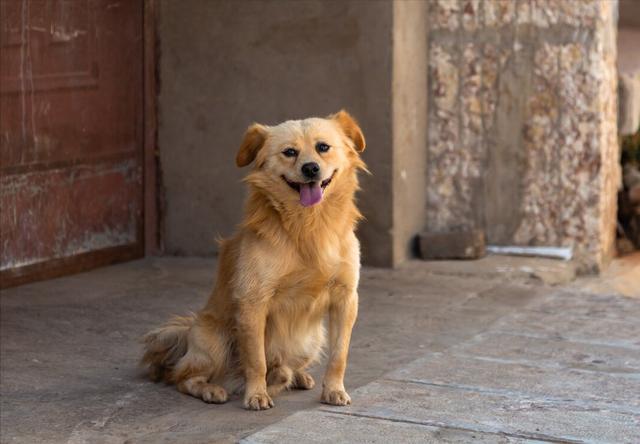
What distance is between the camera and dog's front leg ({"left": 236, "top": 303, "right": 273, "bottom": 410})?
467 cm

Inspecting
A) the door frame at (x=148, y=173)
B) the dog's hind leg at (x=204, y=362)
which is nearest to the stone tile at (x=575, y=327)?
the dog's hind leg at (x=204, y=362)

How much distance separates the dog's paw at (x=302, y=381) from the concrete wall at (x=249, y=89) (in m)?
2.67

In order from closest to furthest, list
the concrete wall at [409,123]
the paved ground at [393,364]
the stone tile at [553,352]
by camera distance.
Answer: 1. the paved ground at [393,364]
2. the stone tile at [553,352]
3. the concrete wall at [409,123]

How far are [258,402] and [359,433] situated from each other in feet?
2.00

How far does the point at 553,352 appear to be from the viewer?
5594mm

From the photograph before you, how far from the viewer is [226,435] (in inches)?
166

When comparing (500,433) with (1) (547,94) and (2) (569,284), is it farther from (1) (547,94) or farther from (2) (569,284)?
(1) (547,94)

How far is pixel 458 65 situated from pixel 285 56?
115cm

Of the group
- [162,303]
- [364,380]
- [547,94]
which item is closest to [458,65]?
[547,94]

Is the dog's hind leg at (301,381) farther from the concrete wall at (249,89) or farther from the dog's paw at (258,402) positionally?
the concrete wall at (249,89)

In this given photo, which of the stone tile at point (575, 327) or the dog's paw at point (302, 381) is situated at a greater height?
the stone tile at point (575, 327)

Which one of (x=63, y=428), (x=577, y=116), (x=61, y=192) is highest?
(x=577, y=116)

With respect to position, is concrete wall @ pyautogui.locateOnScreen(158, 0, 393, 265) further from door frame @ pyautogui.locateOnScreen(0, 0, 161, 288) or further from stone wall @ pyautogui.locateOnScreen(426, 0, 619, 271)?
stone wall @ pyautogui.locateOnScreen(426, 0, 619, 271)

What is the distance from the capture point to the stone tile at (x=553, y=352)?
533cm
